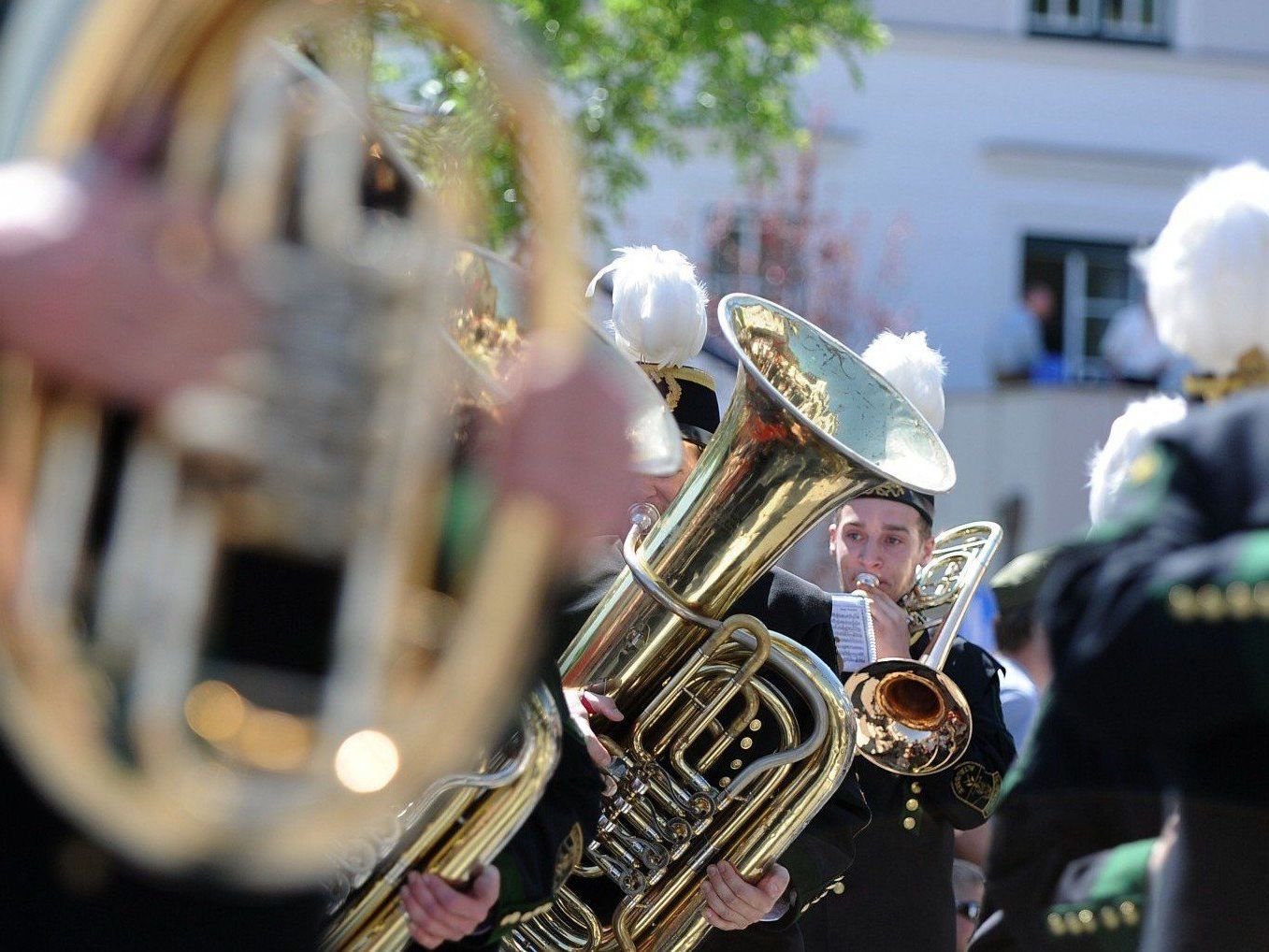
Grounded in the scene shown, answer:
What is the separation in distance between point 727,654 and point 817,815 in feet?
1.55

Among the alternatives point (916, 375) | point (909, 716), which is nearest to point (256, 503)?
point (909, 716)

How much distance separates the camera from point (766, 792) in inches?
133

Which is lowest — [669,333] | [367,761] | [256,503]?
[669,333]

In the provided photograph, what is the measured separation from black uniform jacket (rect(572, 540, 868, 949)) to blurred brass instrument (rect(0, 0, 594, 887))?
5.78 ft

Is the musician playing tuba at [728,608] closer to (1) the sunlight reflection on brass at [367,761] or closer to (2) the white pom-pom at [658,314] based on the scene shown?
(2) the white pom-pom at [658,314]

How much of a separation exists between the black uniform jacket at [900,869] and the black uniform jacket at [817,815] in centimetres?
39

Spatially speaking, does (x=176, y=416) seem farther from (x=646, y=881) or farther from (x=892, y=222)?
(x=892, y=222)

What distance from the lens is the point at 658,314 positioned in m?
3.73

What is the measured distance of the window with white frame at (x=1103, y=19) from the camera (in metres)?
15.7

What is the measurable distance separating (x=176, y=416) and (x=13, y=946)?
1.74ft

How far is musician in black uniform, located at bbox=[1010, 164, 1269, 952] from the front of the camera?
6.45 ft

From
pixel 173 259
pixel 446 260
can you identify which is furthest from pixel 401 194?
pixel 173 259

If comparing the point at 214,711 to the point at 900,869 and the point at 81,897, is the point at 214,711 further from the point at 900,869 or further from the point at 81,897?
the point at 900,869

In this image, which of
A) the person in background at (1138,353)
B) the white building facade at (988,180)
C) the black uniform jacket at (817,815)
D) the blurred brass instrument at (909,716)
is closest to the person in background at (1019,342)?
the white building facade at (988,180)
